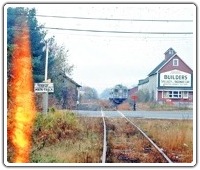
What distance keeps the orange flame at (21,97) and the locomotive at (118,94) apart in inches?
35.5

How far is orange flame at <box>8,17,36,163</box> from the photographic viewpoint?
520cm

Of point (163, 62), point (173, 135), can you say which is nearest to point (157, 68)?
point (163, 62)

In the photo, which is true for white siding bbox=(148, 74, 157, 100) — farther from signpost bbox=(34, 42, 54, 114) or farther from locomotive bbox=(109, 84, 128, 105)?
signpost bbox=(34, 42, 54, 114)

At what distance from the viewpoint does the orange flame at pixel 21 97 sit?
5199 millimetres

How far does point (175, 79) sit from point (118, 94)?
2.19 feet

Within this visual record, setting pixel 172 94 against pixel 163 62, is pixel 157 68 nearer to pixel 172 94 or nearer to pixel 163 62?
pixel 163 62

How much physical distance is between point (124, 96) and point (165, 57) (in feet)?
2.16

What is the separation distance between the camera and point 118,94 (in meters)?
5.52

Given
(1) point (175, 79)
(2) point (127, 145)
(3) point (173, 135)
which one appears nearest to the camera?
(1) point (175, 79)

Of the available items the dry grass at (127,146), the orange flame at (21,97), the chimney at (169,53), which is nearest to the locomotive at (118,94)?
the dry grass at (127,146)

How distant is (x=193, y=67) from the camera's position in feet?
16.9

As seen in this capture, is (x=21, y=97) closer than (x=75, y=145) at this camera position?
Yes
